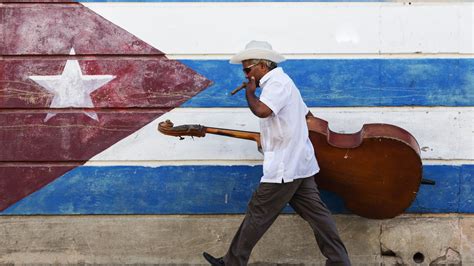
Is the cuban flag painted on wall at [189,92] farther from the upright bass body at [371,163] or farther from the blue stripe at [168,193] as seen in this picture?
the upright bass body at [371,163]

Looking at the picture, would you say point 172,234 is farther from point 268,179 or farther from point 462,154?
point 462,154

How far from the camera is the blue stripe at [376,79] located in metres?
4.97

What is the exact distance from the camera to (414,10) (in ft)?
16.3

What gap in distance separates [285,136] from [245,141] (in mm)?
771

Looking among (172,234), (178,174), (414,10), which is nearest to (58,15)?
(178,174)

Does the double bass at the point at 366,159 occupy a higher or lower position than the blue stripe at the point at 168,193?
higher

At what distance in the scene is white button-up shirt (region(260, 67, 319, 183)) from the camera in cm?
427

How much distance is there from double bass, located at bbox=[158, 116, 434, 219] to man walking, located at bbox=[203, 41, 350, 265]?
0.41 ft

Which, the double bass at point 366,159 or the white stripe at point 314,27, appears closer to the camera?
the double bass at point 366,159

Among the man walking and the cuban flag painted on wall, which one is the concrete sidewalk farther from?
the man walking

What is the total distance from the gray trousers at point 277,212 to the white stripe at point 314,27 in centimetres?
107

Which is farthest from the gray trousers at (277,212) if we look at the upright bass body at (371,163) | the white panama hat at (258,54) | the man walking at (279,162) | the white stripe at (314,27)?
the white stripe at (314,27)

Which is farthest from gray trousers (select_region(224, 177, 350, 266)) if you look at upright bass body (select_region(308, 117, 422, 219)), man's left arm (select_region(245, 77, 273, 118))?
man's left arm (select_region(245, 77, 273, 118))

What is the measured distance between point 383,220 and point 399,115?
76 centimetres
